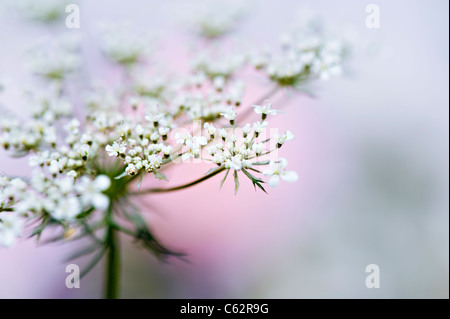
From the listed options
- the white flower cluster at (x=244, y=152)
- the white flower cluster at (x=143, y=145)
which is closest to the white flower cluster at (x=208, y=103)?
the white flower cluster at (x=143, y=145)

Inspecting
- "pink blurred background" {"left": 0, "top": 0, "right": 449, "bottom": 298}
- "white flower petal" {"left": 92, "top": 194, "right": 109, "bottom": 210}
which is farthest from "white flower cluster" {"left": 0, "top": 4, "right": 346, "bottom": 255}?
"pink blurred background" {"left": 0, "top": 0, "right": 449, "bottom": 298}

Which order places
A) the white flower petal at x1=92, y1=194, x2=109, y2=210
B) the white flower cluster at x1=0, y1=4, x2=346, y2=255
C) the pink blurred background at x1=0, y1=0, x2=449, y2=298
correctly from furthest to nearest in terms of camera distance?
the pink blurred background at x1=0, y1=0, x2=449, y2=298
the white flower cluster at x1=0, y1=4, x2=346, y2=255
the white flower petal at x1=92, y1=194, x2=109, y2=210

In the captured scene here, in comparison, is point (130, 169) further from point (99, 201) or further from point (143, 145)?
point (99, 201)

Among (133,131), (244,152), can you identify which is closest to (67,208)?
(133,131)

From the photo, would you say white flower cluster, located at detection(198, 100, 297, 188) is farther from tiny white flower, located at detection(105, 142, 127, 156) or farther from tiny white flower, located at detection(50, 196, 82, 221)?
tiny white flower, located at detection(50, 196, 82, 221)
